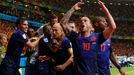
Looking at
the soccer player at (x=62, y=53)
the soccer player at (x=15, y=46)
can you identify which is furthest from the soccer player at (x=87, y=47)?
the soccer player at (x=15, y=46)

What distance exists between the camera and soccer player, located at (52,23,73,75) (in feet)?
20.9

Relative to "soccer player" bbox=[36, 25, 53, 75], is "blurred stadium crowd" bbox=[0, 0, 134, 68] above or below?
below

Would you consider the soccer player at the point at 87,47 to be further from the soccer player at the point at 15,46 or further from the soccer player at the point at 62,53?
the soccer player at the point at 15,46

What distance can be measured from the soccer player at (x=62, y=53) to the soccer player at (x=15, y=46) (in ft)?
3.42

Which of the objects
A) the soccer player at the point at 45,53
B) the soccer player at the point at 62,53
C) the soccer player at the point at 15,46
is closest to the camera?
the soccer player at the point at 62,53

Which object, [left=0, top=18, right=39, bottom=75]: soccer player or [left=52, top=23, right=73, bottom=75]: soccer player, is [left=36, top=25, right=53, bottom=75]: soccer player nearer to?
[left=52, top=23, right=73, bottom=75]: soccer player

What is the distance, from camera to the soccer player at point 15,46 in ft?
24.7

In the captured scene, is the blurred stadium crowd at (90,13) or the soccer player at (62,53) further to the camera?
the blurred stadium crowd at (90,13)

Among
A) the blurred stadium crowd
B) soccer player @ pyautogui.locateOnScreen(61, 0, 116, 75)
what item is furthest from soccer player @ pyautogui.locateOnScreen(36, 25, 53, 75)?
the blurred stadium crowd

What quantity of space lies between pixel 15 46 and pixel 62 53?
53.9 inches

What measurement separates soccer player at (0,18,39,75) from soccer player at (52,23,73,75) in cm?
104

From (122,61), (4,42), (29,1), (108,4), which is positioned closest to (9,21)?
(29,1)

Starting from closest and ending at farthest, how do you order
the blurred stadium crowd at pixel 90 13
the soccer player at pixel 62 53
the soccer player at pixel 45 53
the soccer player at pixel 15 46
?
the soccer player at pixel 62 53 → the soccer player at pixel 45 53 → the soccer player at pixel 15 46 → the blurred stadium crowd at pixel 90 13

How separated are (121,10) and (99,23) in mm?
63432
